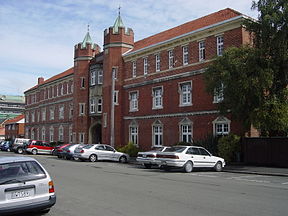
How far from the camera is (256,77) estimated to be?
19.6 meters

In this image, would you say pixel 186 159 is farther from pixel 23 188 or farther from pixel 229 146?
pixel 23 188

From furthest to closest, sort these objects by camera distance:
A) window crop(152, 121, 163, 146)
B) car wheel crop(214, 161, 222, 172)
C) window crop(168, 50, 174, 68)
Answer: window crop(152, 121, 163, 146), window crop(168, 50, 174, 68), car wheel crop(214, 161, 222, 172)

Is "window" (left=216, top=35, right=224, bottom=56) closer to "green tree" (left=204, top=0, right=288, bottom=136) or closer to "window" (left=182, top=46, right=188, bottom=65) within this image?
→ "window" (left=182, top=46, right=188, bottom=65)

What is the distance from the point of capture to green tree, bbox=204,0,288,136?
64.5 feet

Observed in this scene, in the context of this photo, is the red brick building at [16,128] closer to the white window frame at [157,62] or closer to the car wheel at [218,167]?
the white window frame at [157,62]

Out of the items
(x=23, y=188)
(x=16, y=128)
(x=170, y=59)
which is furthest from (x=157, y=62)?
(x=16, y=128)

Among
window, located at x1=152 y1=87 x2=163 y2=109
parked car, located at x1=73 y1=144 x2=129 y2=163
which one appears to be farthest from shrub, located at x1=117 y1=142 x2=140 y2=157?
parked car, located at x1=73 y1=144 x2=129 y2=163

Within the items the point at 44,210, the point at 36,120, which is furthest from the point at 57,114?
the point at 44,210

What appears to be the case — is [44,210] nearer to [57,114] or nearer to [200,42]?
[200,42]

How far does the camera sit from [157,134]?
1261 inches

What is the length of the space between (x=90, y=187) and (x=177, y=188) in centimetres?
295

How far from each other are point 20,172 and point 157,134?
81.7 feet

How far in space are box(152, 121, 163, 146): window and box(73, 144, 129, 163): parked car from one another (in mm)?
5464

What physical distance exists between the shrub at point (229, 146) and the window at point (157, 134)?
8495mm
